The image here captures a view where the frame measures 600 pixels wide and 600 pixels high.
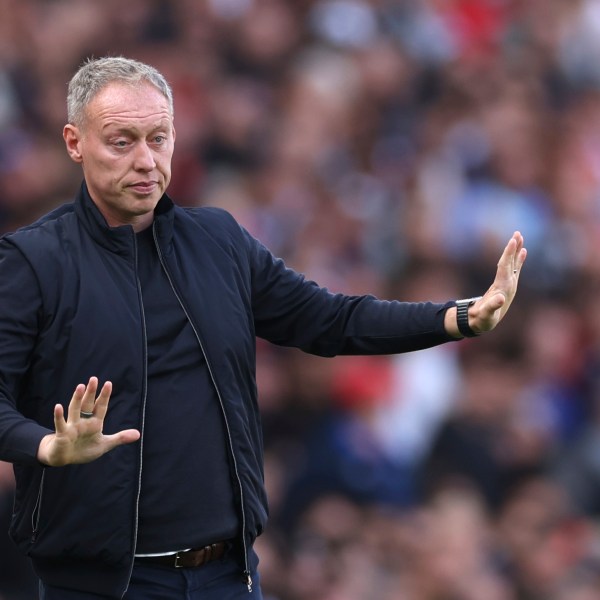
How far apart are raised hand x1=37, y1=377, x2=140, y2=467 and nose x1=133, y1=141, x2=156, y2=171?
61cm

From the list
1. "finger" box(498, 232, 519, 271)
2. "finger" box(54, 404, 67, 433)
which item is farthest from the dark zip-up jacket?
"finger" box(498, 232, 519, 271)

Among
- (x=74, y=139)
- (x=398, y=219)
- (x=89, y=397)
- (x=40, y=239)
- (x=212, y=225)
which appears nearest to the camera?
(x=89, y=397)

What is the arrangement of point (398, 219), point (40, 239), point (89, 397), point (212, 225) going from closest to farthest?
point (89, 397) < point (40, 239) < point (212, 225) < point (398, 219)

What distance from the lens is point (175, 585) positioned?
3.32 m

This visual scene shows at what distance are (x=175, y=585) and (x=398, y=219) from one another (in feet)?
15.8

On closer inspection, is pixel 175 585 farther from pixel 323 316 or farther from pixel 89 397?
pixel 323 316

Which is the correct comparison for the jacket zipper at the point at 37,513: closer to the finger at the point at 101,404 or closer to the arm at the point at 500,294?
the finger at the point at 101,404

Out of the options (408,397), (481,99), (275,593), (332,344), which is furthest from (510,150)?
(332,344)

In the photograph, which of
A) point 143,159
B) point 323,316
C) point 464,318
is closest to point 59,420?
point 143,159

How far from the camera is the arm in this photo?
11.3 feet

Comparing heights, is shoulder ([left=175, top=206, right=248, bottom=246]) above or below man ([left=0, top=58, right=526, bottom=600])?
above

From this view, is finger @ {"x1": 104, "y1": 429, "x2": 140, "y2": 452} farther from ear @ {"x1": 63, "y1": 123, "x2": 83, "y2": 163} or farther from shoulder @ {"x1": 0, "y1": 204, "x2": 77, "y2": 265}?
ear @ {"x1": 63, "y1": 123, "x2": 83, "y2": 163}

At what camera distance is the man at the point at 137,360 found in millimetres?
3215

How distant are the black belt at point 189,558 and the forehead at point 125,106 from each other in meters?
0.96
